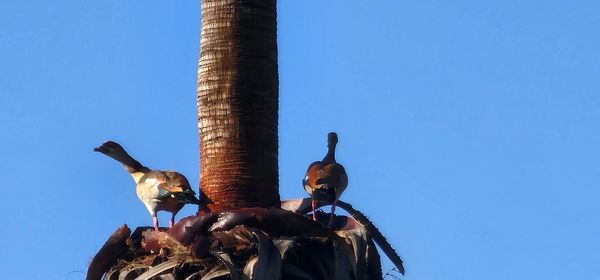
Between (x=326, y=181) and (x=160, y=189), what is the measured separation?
1.13m

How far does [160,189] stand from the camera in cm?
852

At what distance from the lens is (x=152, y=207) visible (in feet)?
28.6

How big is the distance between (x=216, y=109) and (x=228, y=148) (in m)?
0.27

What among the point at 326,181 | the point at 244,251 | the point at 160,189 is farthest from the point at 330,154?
the point at 244,251

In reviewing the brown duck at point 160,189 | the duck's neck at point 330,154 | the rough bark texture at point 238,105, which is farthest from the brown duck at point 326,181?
the brown duck at point 160,189

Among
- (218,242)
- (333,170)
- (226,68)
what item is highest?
(226,68)

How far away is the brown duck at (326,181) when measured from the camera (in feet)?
28.0

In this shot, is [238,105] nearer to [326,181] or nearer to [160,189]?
[160,189]

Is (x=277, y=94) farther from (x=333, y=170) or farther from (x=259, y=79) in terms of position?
(x=333, y=170)

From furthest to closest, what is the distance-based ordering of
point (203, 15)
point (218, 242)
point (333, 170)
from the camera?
point (333, 170), point (203, 15), point (218, 242)

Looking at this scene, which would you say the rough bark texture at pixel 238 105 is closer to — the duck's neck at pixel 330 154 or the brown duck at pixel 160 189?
the brown duck at pixel 160 189

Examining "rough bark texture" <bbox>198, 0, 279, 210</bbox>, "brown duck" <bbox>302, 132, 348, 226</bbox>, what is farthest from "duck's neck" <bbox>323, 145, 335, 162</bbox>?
"rough bark texture" <bbox>198, 0, 279, 210</bbox>

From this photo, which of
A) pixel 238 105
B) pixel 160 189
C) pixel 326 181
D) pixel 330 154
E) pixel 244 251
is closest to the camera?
pixel 244 251

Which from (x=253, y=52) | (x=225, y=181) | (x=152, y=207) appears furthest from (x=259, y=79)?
(x=152, y=207)
